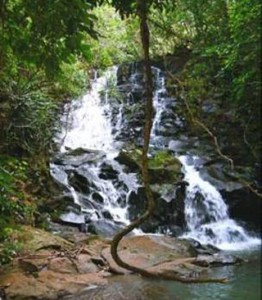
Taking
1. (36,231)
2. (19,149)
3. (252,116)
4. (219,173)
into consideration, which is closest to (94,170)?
(19,149)

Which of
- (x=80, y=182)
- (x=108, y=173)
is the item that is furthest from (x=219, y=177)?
(x=80, y=182)

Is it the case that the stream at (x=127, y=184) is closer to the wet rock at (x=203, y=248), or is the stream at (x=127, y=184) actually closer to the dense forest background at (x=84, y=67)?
the wet rock at (x=203, y=248)

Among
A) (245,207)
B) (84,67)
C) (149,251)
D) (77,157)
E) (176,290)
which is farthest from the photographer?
(84,67)

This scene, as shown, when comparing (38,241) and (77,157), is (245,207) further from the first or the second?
(38,241)

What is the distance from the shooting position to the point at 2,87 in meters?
10.1

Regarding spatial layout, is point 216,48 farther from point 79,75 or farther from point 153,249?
point 153,249

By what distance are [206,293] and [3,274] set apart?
295 cm

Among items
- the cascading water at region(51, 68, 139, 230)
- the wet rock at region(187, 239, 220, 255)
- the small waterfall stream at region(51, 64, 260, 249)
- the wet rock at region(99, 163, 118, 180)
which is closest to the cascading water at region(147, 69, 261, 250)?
the small waterfall stream at region(51, 64, 260, 249)

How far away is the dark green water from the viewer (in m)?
7.36

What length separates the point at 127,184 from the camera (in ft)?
42.6

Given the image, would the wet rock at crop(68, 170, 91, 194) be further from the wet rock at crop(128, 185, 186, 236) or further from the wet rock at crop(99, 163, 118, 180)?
the wet rock at crop(128, 185, 186, 236)

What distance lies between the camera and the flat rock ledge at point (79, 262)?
290 inches

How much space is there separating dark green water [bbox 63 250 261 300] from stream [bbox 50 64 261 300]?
1 centimetres

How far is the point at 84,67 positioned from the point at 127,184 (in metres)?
5.21
